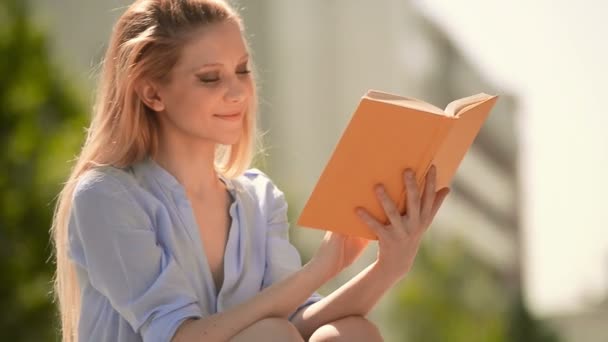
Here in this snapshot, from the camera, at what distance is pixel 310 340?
7.02 ft

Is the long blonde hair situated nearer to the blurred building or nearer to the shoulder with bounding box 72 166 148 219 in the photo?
the shoulder with bounding box 72 166 148 219

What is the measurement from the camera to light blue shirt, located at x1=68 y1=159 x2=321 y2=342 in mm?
2086

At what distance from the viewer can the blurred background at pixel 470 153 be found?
592 centimetres

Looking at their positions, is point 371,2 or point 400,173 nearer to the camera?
point 400,173

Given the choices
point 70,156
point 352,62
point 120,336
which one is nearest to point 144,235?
point 120,336

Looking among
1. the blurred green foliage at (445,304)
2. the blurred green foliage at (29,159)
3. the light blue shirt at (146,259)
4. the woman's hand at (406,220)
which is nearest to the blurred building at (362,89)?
the blurred green foliage at (445,304)

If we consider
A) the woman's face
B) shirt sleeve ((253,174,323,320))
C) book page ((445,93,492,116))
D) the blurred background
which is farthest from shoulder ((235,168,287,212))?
the blurred background

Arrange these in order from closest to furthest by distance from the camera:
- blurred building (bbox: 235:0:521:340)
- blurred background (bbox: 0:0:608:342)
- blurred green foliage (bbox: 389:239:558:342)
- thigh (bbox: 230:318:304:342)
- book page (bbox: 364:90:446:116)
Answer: book page (bbox: 364:90:446:116) → thigh (bbox: 230:318:304:342) → blurred background (bbox: 0:0:608:342) → blurred green foliage (bbox: 389:239:558:342) → blurred building (bbox: 235:0:521:340)

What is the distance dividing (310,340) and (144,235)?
34 centimetres

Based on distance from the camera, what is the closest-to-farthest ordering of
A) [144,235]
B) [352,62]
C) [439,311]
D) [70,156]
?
[144,235] → [70,156] → [439,311] → [352,62]

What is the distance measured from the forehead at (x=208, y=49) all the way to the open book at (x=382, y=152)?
31cm

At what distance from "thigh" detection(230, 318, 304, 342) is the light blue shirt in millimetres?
A: 108

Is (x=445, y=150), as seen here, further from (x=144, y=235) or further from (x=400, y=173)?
(x=144, y=235)

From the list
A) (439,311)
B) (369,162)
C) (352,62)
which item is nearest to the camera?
(369,162)
